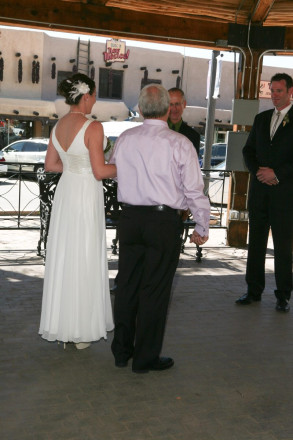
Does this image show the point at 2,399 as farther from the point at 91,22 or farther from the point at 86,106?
the point at 91,22

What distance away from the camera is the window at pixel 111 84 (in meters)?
33.7

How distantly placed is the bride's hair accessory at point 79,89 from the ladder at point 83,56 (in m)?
28.9

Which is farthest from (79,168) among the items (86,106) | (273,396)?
(273,396)

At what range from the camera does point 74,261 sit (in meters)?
4.59

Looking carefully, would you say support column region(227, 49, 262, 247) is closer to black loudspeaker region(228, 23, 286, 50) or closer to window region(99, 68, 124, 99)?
black loudspeaker region(228, 23, 286, 50)

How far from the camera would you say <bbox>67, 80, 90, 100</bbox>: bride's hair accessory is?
446cm

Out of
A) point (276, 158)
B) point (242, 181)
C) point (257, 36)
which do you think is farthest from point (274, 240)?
point (257, 36)

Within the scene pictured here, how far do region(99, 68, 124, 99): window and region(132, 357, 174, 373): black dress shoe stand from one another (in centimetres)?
3057

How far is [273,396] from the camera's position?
4.05 meters

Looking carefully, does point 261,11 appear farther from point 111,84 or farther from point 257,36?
point 111,84

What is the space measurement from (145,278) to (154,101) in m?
1.22

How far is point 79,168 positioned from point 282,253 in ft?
8.56

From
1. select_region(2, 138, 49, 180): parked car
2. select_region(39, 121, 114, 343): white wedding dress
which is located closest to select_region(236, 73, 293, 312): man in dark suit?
select_region(39, 121, 114, 343): white wedding dress

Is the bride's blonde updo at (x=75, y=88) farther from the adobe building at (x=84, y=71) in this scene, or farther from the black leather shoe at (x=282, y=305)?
the adobe building at (x=84, y=71)
